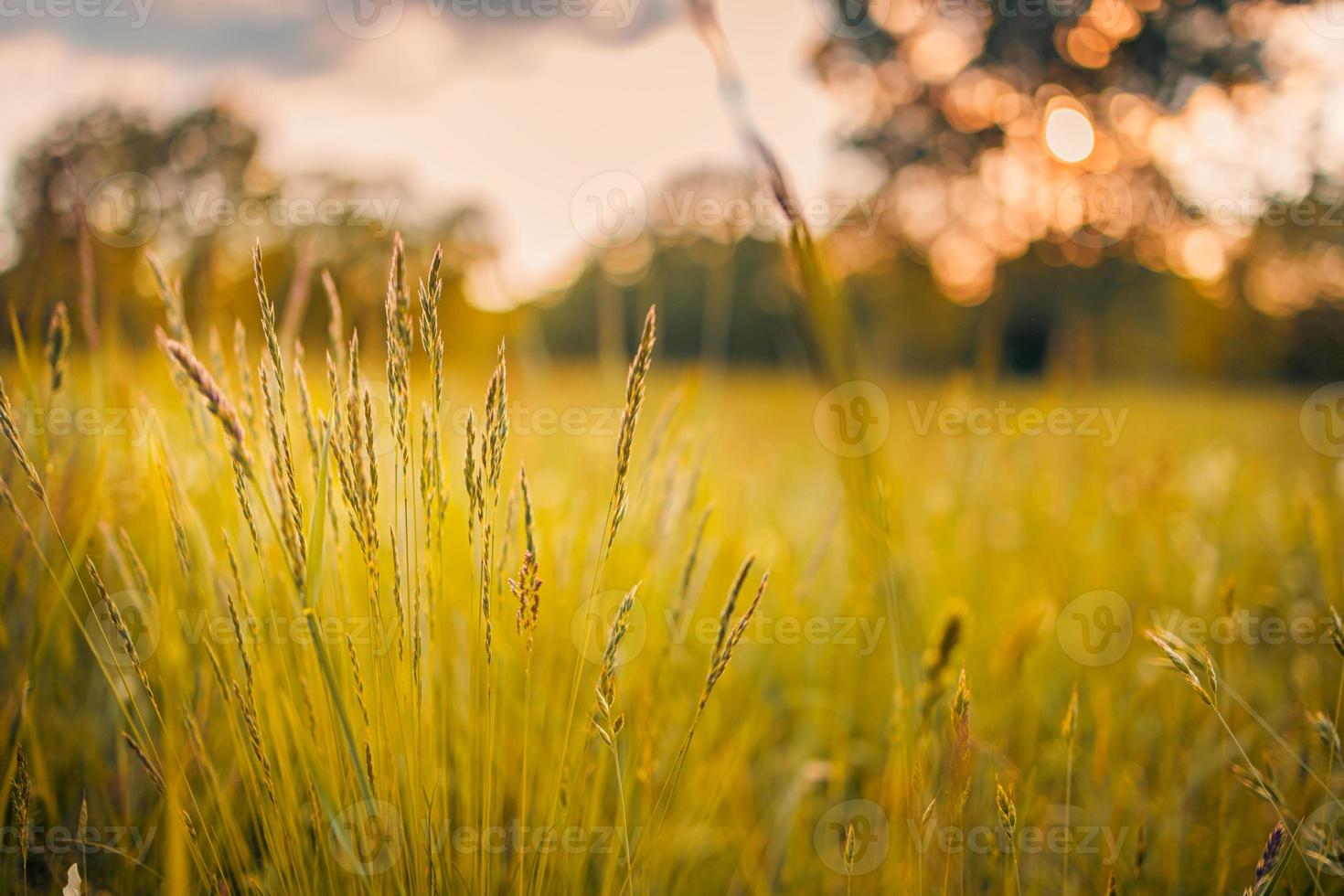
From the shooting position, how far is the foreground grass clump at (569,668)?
692 millimetres

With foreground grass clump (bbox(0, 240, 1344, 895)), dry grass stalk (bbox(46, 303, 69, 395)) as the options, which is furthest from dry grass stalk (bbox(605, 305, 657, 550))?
dry grass stalk (bbox(46, 303, 69, 395))

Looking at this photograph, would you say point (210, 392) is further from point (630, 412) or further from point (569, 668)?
point (569, 668)

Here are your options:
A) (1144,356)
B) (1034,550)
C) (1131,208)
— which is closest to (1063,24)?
(1131,208)

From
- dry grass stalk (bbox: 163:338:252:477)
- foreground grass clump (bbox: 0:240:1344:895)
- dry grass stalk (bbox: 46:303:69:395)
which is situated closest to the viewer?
dry grass stalk (bbox: 163:338:252:477)

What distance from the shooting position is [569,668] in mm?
1253

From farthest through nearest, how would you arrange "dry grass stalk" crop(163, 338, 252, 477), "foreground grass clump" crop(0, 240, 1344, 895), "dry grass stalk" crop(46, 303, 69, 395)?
"dry grass stalk" crop(46, 303, 69, 395) < "foreground grass clump" crop(0, 240, 1344, 895) < "dry grass stalk" crop(163, 338, 252, 477)

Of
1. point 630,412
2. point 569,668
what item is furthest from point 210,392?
point 569,668

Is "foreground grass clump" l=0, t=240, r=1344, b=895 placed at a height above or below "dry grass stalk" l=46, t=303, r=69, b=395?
below

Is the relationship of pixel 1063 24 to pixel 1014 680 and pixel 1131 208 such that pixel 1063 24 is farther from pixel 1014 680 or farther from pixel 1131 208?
pixel 1014 680

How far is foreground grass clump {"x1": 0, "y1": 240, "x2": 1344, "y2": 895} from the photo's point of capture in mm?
692

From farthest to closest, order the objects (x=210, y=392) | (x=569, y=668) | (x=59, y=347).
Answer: (x=569, y=668)
(x=59, y=347)
(x=210, y=392)

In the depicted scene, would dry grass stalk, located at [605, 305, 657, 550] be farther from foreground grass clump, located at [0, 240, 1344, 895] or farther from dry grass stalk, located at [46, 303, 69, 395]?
dry grass stalk, located at [46, 303, 69, 395]

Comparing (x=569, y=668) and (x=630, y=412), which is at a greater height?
(x=630, y=412)

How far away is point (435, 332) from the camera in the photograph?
642 mm
